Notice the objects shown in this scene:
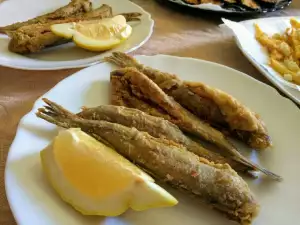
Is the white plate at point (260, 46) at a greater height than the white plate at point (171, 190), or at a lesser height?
greater

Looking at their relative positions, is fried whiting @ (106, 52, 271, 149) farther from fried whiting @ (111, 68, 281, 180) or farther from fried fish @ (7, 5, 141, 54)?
fried fish @ (7, 5, 141, 54)

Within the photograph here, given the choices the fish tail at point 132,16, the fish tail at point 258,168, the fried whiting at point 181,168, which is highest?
the fish tail at point 132,16

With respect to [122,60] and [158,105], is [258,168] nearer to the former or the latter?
[158,105]

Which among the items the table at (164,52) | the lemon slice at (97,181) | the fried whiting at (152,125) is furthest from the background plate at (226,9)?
the lemon slice at (97,181)

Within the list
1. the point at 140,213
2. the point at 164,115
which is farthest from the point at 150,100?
the point at 140,213

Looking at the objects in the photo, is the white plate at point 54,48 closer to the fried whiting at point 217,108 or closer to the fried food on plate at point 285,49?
the fried whiting at point 217,108

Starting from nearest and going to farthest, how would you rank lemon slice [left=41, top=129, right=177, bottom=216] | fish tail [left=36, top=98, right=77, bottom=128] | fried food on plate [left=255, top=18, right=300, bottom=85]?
lemon slice [left=41, top=129, right=177, bottom=216] < fish tail [left=36, top=98, right=77, bottom=128] < fried food on plate [left=255, top=18, right=300, bottom=85]

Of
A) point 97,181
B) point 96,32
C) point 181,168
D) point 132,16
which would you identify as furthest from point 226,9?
point 97,181

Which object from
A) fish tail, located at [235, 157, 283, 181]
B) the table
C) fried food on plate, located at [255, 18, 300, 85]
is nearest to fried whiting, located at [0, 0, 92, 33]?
the table
